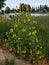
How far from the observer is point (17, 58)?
31.3 ft

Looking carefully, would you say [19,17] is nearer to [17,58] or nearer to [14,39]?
[14,39]

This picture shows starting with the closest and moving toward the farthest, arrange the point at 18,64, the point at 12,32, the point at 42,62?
the point at 18,64 < the point at 42,62 < the point at 12,32

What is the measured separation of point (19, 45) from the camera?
9773mm

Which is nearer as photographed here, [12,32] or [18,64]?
[18,64]

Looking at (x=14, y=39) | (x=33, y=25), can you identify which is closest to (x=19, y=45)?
(x=14, y=39)

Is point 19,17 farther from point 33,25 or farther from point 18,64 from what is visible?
point 18,64

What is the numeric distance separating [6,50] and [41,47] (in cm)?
105

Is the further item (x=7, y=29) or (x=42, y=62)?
(x=7, y=29)

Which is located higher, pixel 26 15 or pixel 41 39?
pixel 26 15

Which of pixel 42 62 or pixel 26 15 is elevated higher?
pixel 26 15

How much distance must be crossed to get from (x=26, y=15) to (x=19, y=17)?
323 mm

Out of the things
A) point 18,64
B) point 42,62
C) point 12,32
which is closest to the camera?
point 18,64

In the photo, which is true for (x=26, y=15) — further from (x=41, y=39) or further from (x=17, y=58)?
(x=17, y=58)

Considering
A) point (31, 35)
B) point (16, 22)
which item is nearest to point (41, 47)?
point (31, 35)
